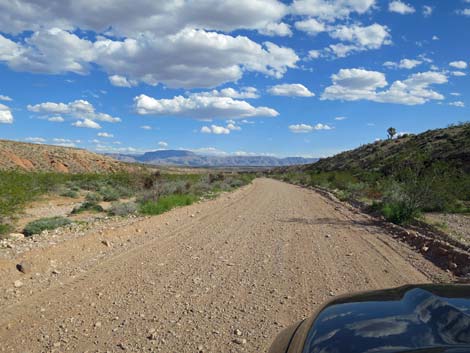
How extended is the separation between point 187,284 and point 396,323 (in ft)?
17.2

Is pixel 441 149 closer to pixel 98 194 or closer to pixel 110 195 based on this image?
pixel 110 195

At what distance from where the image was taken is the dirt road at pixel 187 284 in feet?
17.0

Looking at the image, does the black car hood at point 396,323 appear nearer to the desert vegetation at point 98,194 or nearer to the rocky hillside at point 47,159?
the desert vegetation at point 98,194

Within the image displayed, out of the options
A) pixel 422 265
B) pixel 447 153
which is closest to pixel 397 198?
pixel 422 265

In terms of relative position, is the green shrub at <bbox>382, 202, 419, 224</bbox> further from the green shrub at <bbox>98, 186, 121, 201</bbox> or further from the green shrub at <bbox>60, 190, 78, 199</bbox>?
the green shrub at <bbox>60, 190, 78, 199</bbox>

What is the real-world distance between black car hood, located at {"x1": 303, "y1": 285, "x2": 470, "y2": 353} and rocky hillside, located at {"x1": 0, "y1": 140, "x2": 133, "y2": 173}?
215 ft

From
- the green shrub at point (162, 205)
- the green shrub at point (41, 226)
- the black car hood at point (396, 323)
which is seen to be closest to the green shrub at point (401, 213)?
the green shrub at point (162, 205)

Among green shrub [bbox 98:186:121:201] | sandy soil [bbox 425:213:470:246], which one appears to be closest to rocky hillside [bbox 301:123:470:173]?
sandy soil [bbox 425:213:470:246]

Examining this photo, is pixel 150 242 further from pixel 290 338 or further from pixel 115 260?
pixel 290 338

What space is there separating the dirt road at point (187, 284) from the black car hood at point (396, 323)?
7.79 feet

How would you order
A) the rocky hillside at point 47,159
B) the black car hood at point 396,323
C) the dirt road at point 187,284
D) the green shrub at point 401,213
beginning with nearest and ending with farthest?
the black car hood at point 396,323 → the dirt road at point 187,284 → the green shrub at point 401,213 → the rocky hillside at point 47,159

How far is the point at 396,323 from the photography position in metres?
2.46

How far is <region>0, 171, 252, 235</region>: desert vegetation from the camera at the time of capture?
13.9 m

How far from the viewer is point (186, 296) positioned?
21.8ft
